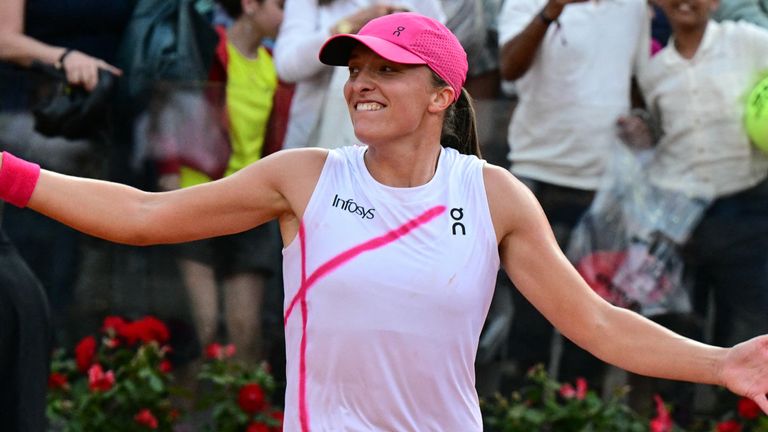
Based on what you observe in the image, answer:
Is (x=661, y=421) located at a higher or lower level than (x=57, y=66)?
lower

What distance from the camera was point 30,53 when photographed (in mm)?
6090

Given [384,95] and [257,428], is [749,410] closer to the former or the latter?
[257,428]

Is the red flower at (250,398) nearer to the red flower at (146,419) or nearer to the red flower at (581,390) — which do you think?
the red flower at (146,419)

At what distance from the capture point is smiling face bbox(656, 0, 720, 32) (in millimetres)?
6137

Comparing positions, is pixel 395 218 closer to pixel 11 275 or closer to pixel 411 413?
pixel 411 413

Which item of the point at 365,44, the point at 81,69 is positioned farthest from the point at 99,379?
the point at 365,44

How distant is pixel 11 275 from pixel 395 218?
87.9 inches

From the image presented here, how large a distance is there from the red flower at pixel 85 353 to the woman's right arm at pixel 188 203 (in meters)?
2.37

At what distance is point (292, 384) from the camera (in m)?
3.70

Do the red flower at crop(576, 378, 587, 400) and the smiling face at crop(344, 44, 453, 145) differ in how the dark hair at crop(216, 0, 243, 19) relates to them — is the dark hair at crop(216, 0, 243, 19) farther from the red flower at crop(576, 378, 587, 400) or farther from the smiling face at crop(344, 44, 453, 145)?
the smiling face at crop(344, 44, 453, 145)

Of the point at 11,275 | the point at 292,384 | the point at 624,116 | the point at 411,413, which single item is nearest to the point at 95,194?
the point at 292,384

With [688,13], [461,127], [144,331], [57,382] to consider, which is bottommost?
[57,382]

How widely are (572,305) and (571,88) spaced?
8.21 feet

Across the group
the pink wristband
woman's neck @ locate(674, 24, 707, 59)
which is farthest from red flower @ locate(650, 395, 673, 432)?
the pink wristband
